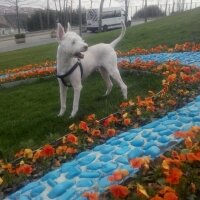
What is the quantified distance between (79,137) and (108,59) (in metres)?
2.92

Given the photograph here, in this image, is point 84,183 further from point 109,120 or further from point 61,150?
point 109,120

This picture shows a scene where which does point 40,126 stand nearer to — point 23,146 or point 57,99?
point 23,146

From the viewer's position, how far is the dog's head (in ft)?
20.8

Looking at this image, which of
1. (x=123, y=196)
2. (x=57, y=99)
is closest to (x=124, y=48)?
(x=57, y=99)

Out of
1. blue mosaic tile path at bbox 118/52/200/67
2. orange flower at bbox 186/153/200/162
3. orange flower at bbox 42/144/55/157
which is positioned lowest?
blue mosaic tile path at bbox 118/52/200/67

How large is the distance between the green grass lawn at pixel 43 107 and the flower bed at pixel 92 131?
0.59m

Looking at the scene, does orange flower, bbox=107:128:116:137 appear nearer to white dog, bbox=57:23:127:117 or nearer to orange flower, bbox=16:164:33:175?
orange flower, bbox=16:164:33:175

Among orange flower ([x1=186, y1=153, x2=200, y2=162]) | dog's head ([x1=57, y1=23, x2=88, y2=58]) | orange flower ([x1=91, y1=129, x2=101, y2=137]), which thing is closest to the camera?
orange flower ([x1=186, y1=153, x2=200, y2=162])

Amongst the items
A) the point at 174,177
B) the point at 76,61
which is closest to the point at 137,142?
the point at 174,177

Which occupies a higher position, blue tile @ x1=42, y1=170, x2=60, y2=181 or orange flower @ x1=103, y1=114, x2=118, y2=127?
orange flower @ x1=103, y1=114, x2=118, y2=127

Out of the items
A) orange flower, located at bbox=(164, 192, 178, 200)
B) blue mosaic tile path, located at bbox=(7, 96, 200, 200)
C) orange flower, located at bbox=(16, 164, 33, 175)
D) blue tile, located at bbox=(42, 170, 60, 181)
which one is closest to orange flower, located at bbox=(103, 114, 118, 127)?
blue mosaic tile path, located at bbox=(7, 96, 200, 200)

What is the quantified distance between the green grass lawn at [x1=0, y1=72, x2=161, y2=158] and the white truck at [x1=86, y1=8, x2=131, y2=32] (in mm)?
35305

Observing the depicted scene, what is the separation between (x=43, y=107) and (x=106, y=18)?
129 feet

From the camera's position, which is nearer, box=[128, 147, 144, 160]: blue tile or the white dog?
box=[128, 147, 144, 160]: blue tile
